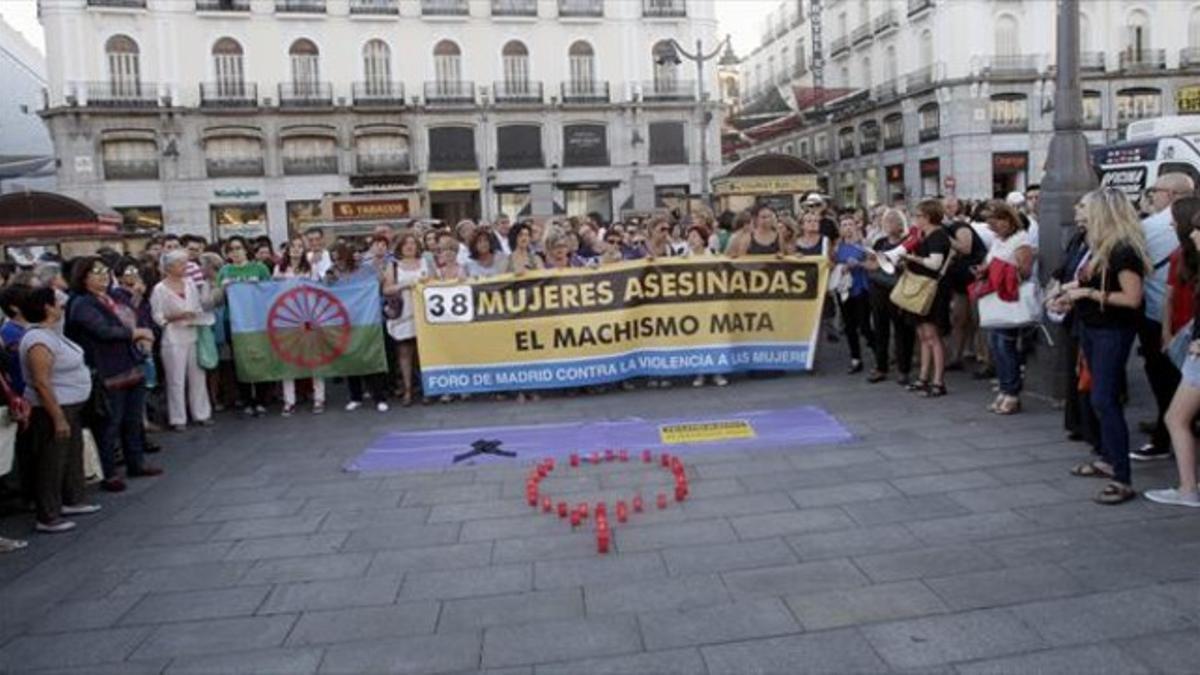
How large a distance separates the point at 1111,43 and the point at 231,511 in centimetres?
4825

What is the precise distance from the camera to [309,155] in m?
41.0

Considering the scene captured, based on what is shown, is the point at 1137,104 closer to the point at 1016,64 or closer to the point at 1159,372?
the point at 1016,64

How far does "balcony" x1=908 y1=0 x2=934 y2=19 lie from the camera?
45.7 metres

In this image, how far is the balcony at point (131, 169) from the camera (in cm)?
3900

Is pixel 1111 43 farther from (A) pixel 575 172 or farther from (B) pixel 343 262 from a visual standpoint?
(B) pixel 343 262

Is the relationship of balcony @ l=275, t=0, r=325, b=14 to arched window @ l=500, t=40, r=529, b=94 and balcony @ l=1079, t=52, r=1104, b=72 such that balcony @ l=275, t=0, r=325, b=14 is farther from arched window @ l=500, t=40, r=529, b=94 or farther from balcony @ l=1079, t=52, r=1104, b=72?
balcony @ l=1079, t=52, r=1104, b=72

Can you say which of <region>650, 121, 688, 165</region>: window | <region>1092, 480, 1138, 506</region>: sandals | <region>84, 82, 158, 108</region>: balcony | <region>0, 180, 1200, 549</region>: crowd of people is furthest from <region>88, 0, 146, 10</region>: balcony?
<region>1092, 480, 1138, 506</region>: sandals

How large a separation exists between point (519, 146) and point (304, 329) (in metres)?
33.4

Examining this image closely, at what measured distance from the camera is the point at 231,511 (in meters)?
6.86

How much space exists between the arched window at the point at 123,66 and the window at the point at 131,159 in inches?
77.6

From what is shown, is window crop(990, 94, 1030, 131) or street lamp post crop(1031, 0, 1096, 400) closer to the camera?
street lamp post crop(1031, 0, 1096, 400)

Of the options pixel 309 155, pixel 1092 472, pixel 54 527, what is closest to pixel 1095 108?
pixel 309 155

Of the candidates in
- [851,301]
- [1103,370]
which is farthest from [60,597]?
[851,301]

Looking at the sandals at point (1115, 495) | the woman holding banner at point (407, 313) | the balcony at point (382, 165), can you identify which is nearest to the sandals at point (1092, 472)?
the sandals at point (1115, 495)
